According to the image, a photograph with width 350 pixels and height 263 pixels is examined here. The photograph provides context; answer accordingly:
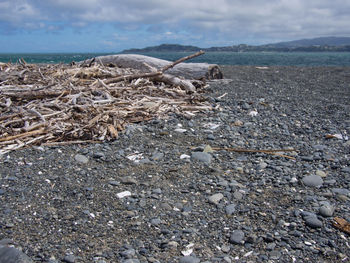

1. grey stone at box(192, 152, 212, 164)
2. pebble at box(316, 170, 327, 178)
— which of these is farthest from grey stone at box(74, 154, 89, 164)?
pebble at box(316, 170, 327, 178)

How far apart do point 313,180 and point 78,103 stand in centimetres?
450

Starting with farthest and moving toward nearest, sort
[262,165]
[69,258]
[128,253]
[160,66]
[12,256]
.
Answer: [160,66] < [262,165] < [128,253] < [69,258] < [12,256]

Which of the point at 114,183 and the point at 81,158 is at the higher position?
the point at 81,158

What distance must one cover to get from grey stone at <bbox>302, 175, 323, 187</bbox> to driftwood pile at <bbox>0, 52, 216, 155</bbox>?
2864 mm

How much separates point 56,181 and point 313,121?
535cm

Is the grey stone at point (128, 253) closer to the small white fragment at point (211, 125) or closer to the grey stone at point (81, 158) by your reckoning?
the grey stone at point (81, 158)

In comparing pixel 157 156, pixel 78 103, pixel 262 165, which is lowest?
pixel 262 165

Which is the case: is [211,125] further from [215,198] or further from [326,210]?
[326,210]

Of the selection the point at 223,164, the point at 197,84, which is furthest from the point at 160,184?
the point at 197,84

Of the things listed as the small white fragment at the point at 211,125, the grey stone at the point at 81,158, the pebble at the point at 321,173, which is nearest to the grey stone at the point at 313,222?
the pebble at the point at 321,173

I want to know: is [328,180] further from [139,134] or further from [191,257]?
[139,134]

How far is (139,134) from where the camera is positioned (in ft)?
17.9

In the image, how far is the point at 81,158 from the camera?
4.41 m

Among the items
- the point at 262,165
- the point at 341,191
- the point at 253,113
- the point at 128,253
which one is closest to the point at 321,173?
the point at 341,191
